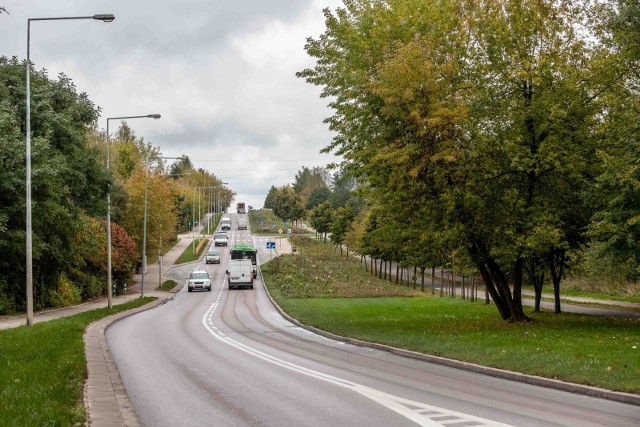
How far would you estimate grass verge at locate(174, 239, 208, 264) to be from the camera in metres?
88.3

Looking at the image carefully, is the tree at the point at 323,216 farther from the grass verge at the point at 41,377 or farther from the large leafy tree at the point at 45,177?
the grass verge at the point at 41,377

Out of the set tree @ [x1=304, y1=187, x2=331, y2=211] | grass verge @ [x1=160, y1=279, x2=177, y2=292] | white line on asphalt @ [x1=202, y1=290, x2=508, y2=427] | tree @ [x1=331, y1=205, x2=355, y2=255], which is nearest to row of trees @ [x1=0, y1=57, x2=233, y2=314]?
grass verge @ [x1=160, y1=279, x2=177, y2=292]

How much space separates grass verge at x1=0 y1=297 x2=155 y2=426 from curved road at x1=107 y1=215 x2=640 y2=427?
1.00 m

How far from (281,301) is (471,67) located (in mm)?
23567

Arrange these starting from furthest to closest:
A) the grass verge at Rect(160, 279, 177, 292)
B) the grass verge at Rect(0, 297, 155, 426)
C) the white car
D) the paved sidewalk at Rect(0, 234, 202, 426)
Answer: the grass verge at Rect(160, 279, 177, 292)
the white car
the paved sidewalk at Rect(0, 234, 202, 426)
the grass verge at Rect(0, 297, 155, 426)

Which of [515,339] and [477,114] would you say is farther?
[477,114]

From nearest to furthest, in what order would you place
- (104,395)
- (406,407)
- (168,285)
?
(406,407)
(104,395)
(168,285)

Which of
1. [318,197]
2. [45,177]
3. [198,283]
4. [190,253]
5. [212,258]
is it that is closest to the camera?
[45,177]

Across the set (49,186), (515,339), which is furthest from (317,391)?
(49,186)

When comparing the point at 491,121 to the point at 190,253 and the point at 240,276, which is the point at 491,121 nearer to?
the point at 240,276

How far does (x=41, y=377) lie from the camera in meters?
11.2

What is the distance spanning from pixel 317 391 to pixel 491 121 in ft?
49.1

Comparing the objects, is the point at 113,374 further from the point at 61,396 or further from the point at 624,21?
the point at 624,21

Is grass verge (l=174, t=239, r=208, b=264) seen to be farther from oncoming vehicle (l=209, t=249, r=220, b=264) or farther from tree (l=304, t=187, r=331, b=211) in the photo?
tree (l=304, t=187, r=331, b=211)
